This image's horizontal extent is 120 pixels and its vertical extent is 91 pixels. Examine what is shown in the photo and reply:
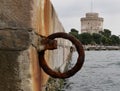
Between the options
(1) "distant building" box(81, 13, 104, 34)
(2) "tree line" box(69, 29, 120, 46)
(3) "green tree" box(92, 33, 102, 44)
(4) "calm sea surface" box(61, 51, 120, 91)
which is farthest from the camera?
(1) "distant building" box(81, 13, 104, 34)

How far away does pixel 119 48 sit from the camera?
169m

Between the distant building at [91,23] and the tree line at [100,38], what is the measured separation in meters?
7.30

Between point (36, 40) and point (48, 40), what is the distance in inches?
11.5

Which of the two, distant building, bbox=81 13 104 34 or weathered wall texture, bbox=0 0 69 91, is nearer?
weathered wall texture, bbox=0 0 69 91

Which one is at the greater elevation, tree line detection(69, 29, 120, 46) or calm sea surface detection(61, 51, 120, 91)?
tree line detection(69, 29, 120, 46)

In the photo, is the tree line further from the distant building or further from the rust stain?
the rust stain

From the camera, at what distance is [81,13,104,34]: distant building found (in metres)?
184

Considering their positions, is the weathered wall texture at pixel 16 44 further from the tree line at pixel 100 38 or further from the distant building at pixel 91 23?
the distant building at pixel 91 23

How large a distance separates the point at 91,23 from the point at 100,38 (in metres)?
24.5

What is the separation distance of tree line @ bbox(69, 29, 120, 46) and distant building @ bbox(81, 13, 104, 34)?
7303 mm

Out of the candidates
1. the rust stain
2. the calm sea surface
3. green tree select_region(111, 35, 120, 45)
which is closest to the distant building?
green tree select_region(111, 35, 120, 45)

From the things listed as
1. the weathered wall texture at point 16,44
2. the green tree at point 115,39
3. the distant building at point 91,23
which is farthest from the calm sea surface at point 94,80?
the distant building at point 91,23

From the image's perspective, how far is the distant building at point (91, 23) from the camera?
184000mm

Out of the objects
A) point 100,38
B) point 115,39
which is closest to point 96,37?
point 100,38
